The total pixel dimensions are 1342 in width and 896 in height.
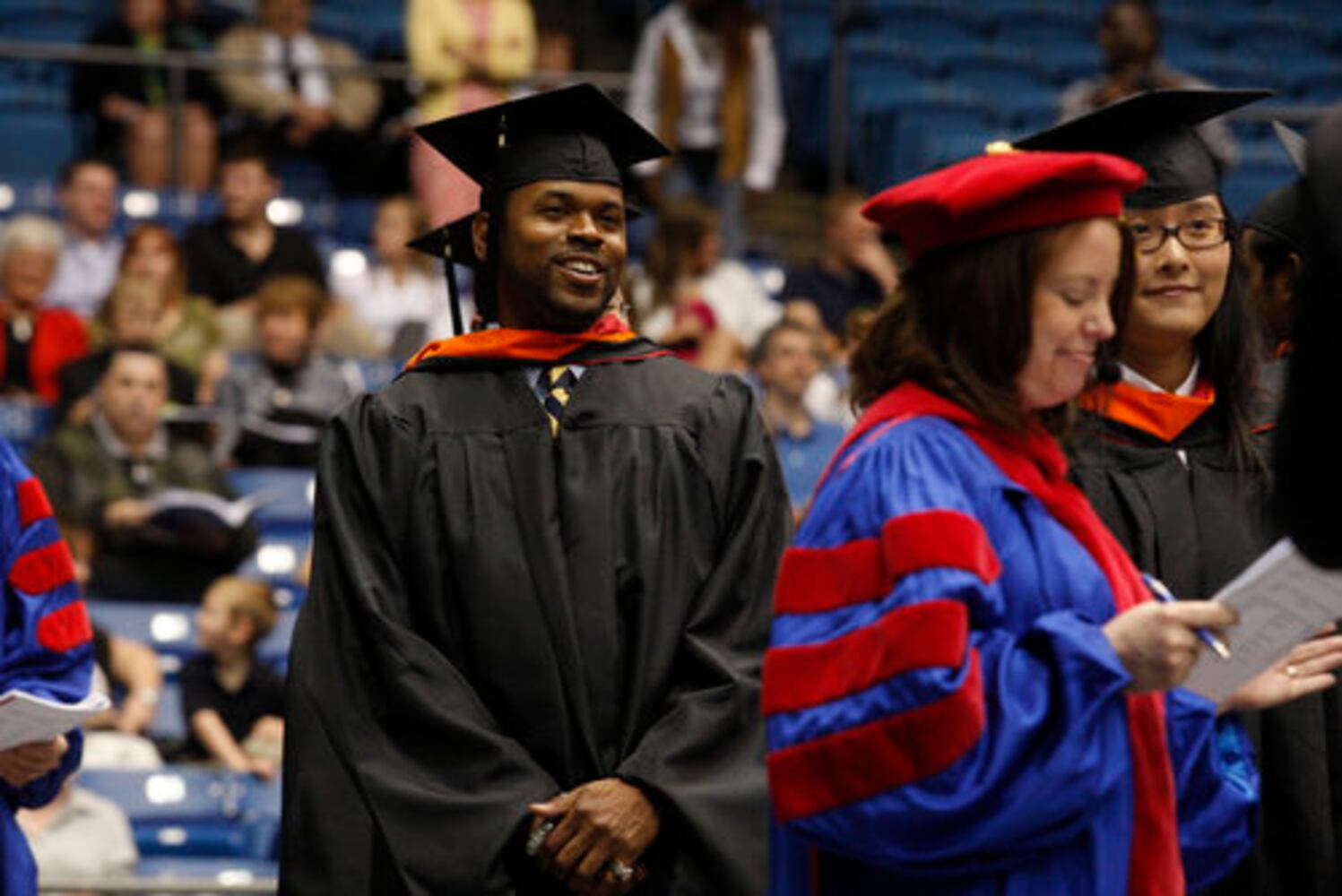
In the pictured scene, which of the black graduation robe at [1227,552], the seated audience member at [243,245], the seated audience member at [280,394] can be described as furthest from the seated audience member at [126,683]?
the black graduation robe at [1227,552]

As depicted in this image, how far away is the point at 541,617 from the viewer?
3.71 m

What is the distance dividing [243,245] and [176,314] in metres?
0.69

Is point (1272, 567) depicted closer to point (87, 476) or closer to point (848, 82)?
point (87, 476)

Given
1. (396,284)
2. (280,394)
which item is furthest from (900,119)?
(280,394)

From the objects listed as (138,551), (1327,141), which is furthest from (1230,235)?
(138,551)

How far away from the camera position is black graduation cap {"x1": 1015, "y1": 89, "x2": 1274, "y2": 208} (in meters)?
3.60

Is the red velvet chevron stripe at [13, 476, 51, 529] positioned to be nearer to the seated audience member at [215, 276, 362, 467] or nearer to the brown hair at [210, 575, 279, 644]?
the brown hair at [210, 575, 279, 644]

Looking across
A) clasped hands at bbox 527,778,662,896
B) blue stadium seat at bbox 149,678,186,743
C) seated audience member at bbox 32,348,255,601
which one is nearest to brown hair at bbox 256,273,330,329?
seated audience member at bbox 32,348,255,601

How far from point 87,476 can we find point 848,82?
18.0 feet

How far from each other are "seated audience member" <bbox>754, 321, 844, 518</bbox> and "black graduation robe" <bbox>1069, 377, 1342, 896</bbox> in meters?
4.68

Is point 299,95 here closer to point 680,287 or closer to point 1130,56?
point 680,287

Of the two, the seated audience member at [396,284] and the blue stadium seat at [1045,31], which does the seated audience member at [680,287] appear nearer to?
the seated audience member at [396,284]

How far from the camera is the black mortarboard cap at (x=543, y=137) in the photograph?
13.1 feet

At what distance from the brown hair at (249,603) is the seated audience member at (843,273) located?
10.9 feet
